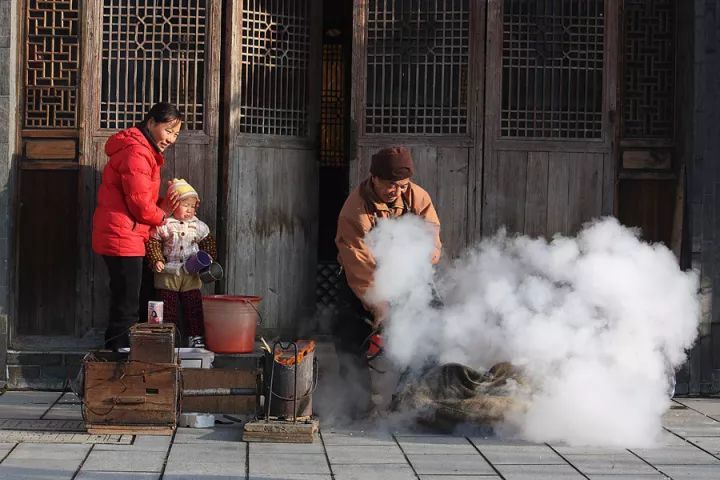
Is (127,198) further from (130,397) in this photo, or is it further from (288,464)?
(288,464)

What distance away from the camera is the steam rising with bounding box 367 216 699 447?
8109mm

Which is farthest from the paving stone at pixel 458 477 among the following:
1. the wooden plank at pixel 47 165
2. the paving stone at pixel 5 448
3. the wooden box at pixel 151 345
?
the wooden plank at pixel 47 165

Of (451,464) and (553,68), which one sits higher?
(553,68)

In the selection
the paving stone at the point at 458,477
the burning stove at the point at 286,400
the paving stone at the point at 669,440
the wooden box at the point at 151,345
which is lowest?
the paving stone at the point at 458,477

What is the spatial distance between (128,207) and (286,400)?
2.43 meters

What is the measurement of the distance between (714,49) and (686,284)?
7.51ft

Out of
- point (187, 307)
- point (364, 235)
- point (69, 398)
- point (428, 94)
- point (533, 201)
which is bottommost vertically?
point (69, 398)

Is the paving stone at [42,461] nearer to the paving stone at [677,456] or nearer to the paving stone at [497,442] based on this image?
the paving stone at [497,442]

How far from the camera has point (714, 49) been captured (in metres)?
10.2

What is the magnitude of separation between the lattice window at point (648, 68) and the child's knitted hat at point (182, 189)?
12.9 feet

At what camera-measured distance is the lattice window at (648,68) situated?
413 inches

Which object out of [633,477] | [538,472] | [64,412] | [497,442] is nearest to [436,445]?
[497,442]

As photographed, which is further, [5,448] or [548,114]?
[548,114]

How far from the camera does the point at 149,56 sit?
10.3m
